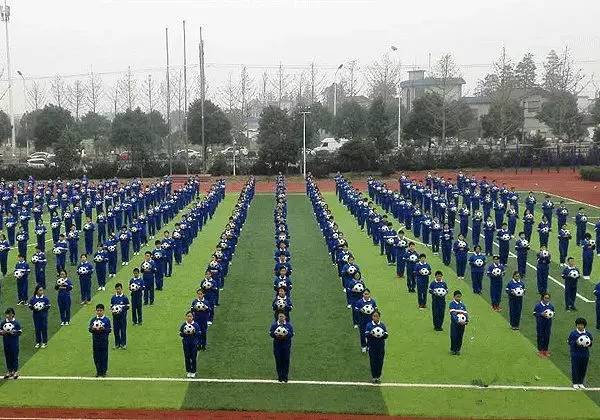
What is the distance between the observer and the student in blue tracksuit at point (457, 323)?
11992 mm

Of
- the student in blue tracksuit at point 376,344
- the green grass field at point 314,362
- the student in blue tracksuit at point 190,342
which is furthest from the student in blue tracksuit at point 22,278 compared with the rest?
the student in blue tracksuit at point 376,344

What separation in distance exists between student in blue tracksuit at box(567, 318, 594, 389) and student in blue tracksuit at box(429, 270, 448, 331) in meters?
3.03

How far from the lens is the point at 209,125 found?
53938mm

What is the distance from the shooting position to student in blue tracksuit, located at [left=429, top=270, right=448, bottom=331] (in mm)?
13320

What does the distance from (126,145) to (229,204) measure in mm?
20193

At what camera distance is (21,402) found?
1009 cm

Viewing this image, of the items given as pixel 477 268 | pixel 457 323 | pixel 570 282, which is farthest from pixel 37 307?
pixel 570 282

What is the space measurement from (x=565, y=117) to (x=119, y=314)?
54.7 metres

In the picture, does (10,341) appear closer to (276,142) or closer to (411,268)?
(411,268)

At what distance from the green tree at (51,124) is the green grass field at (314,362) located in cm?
4114

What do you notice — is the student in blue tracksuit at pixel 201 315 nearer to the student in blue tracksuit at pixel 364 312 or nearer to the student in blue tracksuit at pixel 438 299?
the student in blue tracksuit at pixel 364 312

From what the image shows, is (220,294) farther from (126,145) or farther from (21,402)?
(126,145)

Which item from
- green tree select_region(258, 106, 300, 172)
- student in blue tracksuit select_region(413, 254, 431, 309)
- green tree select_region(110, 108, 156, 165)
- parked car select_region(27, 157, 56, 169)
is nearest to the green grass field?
student in blue tracksuit select_region(413, 254, 431, 309)

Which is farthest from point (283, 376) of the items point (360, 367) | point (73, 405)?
point (73, 405)
